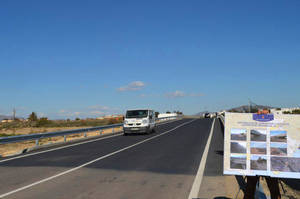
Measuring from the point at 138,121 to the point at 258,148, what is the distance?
21.6m

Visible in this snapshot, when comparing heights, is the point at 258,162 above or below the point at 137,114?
below

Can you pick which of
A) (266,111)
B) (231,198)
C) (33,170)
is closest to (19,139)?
(33,170)

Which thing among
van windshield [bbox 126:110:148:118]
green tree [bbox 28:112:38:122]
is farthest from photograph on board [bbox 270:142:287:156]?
green tree [bbox 28:112:38:122]

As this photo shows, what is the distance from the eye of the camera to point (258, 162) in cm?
499

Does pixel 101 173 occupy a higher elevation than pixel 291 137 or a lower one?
lower

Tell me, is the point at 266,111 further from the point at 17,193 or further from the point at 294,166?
the point at 17,193

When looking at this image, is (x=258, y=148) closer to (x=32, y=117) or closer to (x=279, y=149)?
(x=279, y=149)

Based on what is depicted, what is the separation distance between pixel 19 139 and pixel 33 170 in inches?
266

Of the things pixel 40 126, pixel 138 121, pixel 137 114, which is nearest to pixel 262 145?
pixel 138 121

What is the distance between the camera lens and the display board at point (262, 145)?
4.95 meters

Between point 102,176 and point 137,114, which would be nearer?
point 102,176

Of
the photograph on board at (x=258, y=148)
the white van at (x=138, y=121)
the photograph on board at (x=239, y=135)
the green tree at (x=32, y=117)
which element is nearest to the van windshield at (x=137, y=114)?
the white van at (x=138, y=121)

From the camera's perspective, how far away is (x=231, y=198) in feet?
21.4

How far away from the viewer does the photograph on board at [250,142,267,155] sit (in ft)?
16.5
